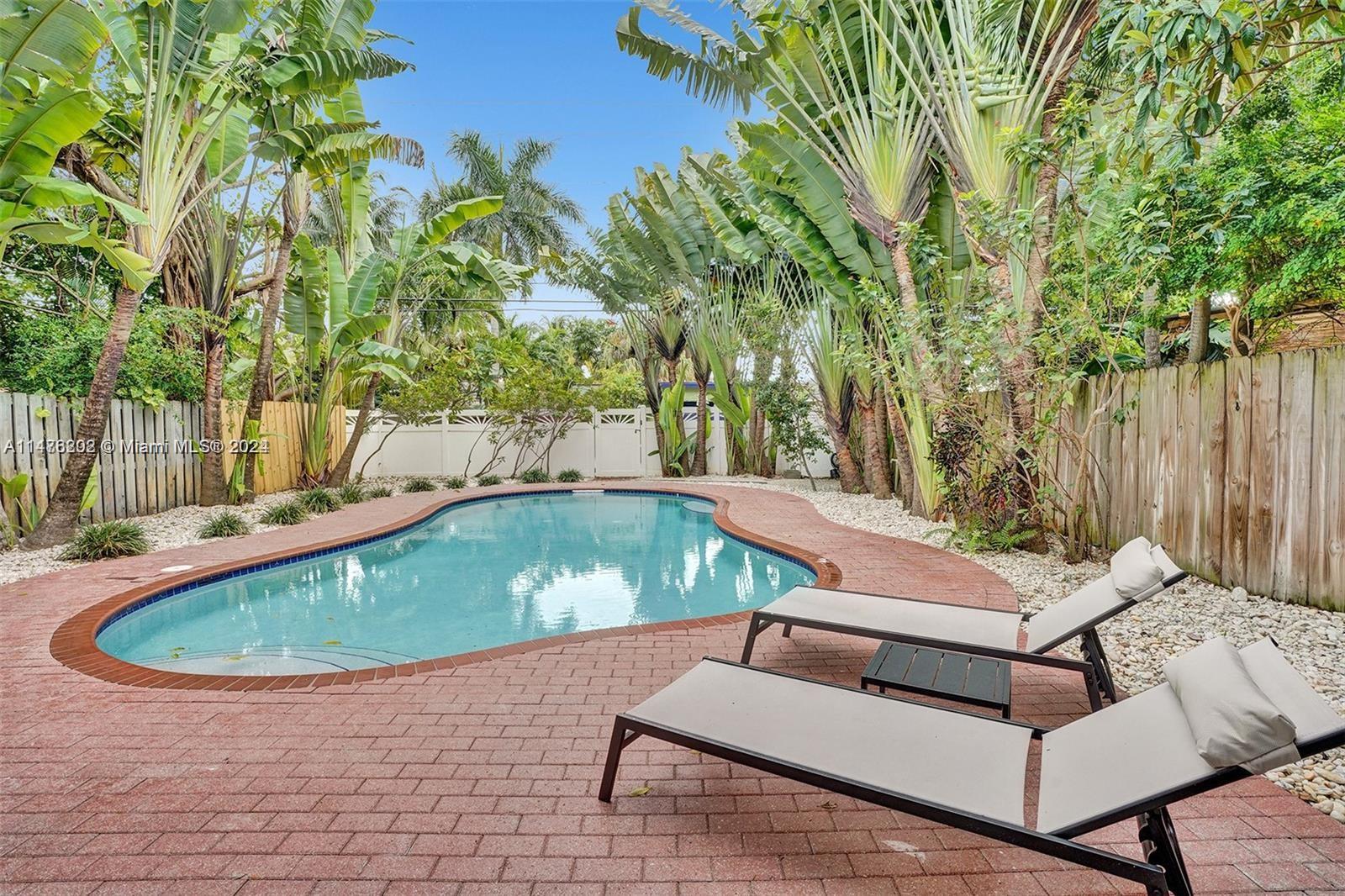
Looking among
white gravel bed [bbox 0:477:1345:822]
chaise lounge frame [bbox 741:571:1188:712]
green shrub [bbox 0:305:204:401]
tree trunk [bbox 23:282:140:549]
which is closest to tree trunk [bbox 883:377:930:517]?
white gravel bed [bbox 0:477:1345:822]

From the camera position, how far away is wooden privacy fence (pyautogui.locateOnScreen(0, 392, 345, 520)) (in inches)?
308

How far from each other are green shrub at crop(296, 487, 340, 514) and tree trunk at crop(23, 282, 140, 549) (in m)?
3.25

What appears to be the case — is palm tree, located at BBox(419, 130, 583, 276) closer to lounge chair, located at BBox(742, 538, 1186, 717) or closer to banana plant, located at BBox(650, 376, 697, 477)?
banana plant, located at BBox(650, 376, 697, 477)

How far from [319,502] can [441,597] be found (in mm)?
5535

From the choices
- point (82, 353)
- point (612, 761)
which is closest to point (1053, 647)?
point (612, 761)

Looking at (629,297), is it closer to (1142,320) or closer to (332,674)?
(1142,320)

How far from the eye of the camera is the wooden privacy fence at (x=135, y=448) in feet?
25.7

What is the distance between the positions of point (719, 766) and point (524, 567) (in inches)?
231

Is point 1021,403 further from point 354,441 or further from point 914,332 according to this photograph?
point 354,441

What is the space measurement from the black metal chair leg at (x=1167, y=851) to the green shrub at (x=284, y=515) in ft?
35.0

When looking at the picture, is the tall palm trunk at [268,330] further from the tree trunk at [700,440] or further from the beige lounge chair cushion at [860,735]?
the beige lounge chair cushion at [860,735]

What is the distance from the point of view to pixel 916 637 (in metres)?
3.51

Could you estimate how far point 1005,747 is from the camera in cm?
231

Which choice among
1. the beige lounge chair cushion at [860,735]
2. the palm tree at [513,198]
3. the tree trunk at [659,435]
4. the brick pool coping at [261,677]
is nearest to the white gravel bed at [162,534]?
the brick pool coping at [261,677]
